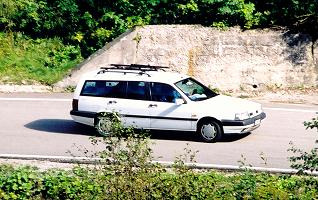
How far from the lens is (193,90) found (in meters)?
17.4

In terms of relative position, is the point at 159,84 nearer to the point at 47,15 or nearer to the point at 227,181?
the point at 227,181

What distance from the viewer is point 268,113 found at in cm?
2016

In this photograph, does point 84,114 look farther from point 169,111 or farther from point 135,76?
point 169,111

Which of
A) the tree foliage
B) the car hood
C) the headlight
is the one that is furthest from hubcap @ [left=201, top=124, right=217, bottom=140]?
the tree foliage

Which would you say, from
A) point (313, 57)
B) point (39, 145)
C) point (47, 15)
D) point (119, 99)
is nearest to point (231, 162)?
point (119, 99)

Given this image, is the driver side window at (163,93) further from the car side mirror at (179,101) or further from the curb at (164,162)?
the curb at (164,162)

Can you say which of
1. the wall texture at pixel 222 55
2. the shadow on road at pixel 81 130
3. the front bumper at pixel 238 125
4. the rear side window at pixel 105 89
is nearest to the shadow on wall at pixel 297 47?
the wall texture at pixel 222 55

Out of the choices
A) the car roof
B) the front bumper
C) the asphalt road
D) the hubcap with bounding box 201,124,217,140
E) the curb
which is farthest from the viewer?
the car roof

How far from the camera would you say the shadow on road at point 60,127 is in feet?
59.1

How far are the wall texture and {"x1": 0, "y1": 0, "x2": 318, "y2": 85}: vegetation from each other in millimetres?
613

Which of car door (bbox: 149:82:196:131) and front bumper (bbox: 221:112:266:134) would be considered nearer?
front bumper (bbox: 221:112:266:134)

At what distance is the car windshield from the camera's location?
17.1m

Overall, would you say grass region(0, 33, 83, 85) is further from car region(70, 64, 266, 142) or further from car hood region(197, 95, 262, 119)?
car hood region(197, 95, 262, 119)

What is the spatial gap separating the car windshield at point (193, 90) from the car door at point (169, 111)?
305mm
